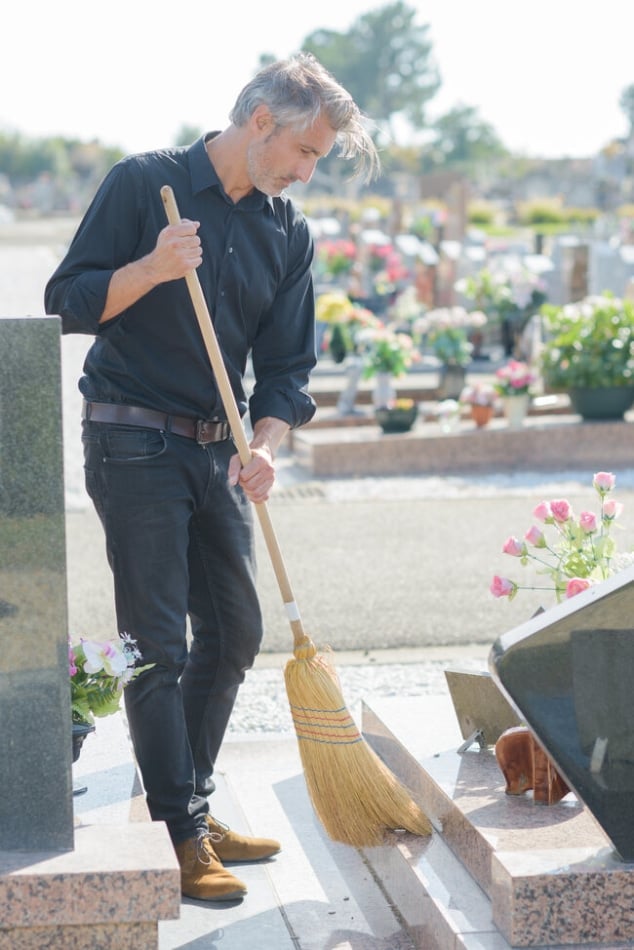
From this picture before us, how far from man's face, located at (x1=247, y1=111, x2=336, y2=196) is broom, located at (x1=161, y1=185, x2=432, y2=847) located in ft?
2.45

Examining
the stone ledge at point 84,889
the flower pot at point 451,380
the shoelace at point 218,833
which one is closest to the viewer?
the stone ledge at point 84,889

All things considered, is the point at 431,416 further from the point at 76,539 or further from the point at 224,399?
the point at 224,399

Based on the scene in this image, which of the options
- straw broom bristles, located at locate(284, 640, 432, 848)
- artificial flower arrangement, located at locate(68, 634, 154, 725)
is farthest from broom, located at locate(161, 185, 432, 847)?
artificial flower arrangement, located at locate(68, 634, 154, 725)

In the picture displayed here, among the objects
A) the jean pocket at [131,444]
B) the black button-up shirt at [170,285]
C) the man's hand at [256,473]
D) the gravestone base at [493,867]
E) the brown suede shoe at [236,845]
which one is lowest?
the brown suede shoe at [236,845]

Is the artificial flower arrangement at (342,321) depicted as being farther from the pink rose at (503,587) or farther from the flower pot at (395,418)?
the pink rose at (503,587)

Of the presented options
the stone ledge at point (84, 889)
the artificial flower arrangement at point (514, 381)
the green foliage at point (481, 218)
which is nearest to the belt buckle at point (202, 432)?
the stone ledge at point (84, 889)

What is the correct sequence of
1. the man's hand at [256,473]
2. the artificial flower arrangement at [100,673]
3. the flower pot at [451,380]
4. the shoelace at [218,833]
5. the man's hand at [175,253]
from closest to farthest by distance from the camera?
the man's hand at [175,253] → the artificial flower arrangement at [100,673] → the man's hand at [256,473] → the shoelace at [218,833] → the flower pot at [451,380]

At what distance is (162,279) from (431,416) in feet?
31.4

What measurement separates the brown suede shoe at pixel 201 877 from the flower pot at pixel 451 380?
35.0ft

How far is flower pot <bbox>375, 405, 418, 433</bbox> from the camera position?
11.5 metres

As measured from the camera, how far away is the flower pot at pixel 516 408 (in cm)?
1151

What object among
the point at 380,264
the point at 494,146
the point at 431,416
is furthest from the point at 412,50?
the point at 431,416

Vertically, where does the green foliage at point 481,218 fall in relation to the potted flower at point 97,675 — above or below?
below

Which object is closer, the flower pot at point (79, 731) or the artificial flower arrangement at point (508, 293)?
the flower pot at point (79, 731)
